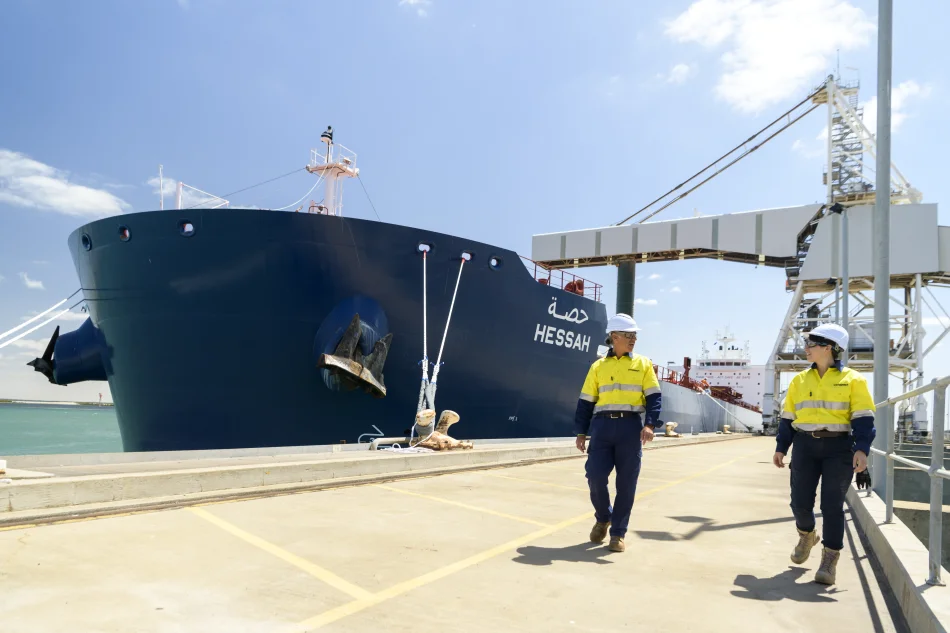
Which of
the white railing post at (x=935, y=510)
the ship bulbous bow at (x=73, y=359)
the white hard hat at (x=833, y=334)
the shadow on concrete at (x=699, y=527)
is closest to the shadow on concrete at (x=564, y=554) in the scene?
the shadow on concrete at (x=699, y=527)

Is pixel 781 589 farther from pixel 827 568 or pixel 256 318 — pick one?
pixel 256 318

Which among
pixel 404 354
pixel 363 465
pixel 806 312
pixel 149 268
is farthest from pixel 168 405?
pixel 806 312

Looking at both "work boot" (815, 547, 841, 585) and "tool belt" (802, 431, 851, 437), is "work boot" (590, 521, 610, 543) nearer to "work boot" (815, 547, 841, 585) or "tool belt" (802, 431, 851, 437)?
"work boot" (815, 547, 841, 585)

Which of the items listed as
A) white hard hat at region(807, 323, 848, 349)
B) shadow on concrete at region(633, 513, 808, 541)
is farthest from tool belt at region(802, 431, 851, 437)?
shadow on concrete at region(633, 513, 808, 541)

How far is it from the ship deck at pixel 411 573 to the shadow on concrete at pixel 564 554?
0.05 ft

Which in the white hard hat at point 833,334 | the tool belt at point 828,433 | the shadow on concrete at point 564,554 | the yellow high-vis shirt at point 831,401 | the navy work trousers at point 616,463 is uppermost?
the white hard hat at point 833,334

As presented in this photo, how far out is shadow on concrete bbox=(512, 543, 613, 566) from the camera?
12.9 ft

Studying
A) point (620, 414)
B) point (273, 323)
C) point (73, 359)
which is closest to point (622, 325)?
point (620, 414)

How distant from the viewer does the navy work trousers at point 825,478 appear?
148 inches

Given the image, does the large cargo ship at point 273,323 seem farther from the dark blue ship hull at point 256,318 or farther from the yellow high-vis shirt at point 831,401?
the yellow high-vis shirt at point 831,401

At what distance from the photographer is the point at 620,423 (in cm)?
447

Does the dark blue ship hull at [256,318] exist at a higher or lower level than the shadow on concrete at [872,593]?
higher

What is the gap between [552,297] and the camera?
15547 mm

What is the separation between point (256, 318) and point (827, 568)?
395 inches
